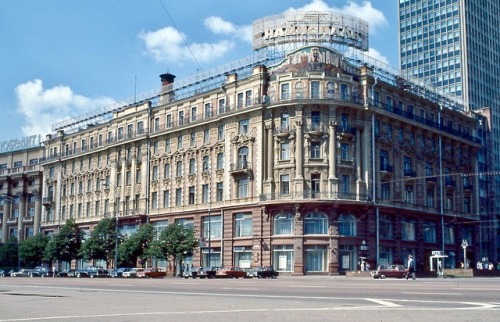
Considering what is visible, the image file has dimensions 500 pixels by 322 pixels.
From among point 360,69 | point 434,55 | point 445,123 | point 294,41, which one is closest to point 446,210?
point 445,123

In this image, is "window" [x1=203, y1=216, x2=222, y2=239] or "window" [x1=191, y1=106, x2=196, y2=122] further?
"window" [x1=191, y1=106, x2=196, y2=122]

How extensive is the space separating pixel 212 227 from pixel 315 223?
44.5 feet

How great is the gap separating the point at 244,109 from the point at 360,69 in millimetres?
13376

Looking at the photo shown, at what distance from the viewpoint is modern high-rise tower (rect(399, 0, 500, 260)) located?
12688 centimetres

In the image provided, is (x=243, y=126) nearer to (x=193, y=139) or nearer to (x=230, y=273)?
(x=193, y=139)

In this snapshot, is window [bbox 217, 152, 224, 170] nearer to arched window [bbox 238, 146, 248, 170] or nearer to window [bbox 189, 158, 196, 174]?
arched window [bbox 238, 146, 248, 170]

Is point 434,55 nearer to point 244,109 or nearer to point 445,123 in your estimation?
point 445,123

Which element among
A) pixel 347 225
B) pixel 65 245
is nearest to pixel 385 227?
pixel 347 225

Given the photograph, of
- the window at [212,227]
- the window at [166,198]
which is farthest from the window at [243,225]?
the window at [166,198]

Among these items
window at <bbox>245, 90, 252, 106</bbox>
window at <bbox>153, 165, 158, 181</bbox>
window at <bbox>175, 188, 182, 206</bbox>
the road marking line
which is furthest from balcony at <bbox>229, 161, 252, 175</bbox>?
the road marking line

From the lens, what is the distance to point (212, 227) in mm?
74250

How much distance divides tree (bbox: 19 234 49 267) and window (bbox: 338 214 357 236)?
4423cm

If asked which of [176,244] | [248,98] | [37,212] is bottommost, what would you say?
[176,244]

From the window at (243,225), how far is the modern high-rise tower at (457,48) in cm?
6769
